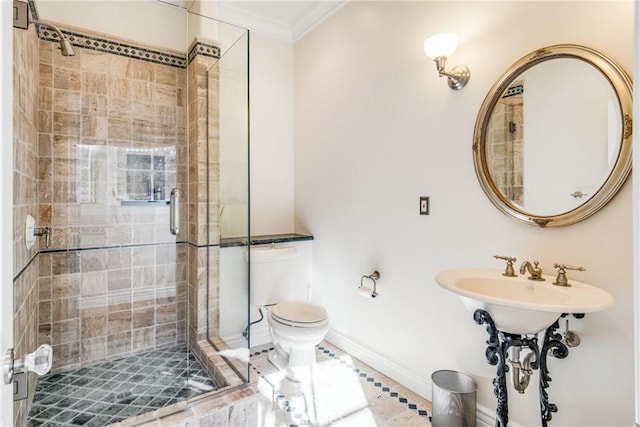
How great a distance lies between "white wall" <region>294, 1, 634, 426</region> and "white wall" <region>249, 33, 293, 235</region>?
125 millimetres

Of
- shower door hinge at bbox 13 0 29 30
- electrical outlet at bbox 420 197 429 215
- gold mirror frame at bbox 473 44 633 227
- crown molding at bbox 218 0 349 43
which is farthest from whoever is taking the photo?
crown molding at bbox 218 0 349 43

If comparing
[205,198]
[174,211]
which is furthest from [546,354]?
[174,211]

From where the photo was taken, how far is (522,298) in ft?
4.80

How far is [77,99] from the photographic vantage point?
7.70 feet

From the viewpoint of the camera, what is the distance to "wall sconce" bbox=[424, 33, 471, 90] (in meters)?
1.76

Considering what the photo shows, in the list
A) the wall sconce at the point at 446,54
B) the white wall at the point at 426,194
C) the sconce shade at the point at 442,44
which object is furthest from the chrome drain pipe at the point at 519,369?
the sconce shade at the point at 442,44

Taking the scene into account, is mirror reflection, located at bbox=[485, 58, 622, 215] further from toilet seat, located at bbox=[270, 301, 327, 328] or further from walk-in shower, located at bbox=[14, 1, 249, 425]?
walk-in shower, located at bbox=[14, 1, 249, 425]

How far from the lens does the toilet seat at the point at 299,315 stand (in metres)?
2.17

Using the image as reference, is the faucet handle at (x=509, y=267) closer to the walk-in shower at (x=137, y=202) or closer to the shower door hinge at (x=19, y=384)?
the walk-in shower at (x=137, y=202)

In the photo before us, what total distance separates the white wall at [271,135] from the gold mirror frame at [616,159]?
1870mm

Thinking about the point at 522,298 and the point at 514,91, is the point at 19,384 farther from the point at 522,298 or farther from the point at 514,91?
the point at 514,91

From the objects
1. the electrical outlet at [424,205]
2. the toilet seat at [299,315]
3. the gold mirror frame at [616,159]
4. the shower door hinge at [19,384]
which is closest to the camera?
the shower door hinge at [19,384]

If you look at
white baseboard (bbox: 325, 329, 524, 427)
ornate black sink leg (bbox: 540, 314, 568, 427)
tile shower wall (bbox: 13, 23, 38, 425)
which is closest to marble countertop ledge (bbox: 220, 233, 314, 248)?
white baseboard (bbox: 325, 329, 524, 427)

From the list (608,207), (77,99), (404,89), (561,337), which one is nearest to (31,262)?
(77,99)
